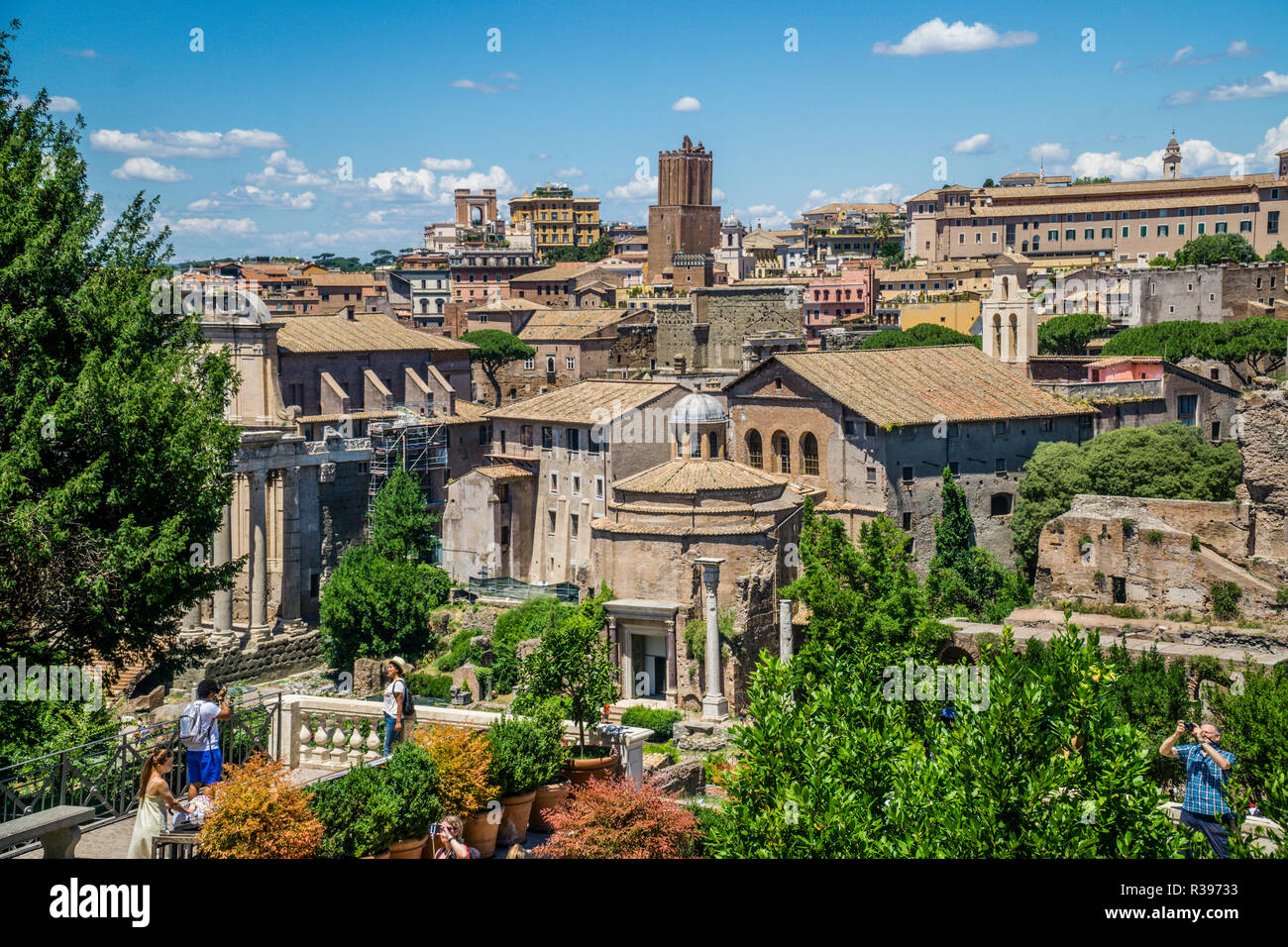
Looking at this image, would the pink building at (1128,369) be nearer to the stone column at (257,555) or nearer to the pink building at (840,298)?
the stone column at (257,555)

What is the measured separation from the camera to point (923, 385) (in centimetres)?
4988

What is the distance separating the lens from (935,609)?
1585 inches

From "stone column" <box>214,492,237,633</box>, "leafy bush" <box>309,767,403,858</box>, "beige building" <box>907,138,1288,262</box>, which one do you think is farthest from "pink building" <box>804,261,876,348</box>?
"leafy bush" <box>309,767,403,858</box>

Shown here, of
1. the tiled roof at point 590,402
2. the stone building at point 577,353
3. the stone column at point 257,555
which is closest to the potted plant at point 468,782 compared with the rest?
the stone column at point 257,555

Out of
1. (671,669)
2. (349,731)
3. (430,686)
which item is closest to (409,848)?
(349,731)

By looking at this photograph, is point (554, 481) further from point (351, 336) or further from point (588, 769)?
point (588, 769)

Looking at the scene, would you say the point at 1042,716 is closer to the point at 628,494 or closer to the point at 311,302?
the point at 628,494

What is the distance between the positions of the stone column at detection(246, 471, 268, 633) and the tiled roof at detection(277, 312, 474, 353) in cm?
1366

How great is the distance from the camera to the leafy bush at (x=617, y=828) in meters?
14.6

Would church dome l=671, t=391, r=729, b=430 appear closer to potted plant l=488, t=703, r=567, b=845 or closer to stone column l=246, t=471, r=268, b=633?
stone column l=246, t=471, r=268, b=633

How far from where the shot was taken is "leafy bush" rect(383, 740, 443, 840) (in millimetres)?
13859

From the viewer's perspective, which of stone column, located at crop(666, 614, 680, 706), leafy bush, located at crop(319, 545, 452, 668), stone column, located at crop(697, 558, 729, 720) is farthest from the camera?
leafy bush, located at crop(319, 545, 452, 668)
